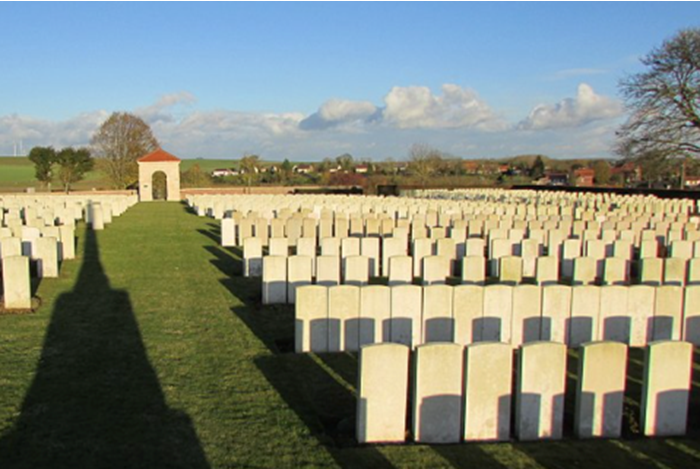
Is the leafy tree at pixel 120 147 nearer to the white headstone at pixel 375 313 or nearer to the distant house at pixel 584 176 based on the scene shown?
the distant house at pixel 584 176

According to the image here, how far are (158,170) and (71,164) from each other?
1332cm

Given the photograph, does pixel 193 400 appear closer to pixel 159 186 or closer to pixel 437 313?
pixel 437 313

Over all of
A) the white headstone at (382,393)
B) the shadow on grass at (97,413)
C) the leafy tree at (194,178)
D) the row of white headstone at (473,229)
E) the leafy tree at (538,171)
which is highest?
the leafy tree at (538,171)

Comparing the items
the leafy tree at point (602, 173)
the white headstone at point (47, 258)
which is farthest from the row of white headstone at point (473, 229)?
the leafy tree at point (602, 173)

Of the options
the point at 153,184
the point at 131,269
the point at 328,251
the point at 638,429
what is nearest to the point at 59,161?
the point at 153,184

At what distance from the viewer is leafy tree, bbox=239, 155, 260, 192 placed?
56672 mm

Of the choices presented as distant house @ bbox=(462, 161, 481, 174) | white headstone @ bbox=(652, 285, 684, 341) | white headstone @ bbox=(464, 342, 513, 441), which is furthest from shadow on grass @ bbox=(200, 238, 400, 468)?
distant house @ bbox=(462, 161, 481, 174)

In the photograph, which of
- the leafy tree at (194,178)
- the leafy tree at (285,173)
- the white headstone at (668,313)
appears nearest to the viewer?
the white headstone at (668,313)

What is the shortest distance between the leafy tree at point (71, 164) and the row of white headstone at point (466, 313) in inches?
1992

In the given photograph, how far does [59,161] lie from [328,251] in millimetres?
47991

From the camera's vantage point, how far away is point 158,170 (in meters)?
43.6

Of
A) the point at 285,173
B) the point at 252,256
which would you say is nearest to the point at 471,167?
the point at 285,173

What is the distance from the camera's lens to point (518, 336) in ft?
24.2

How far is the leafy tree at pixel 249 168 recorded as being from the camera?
56.7 metres
